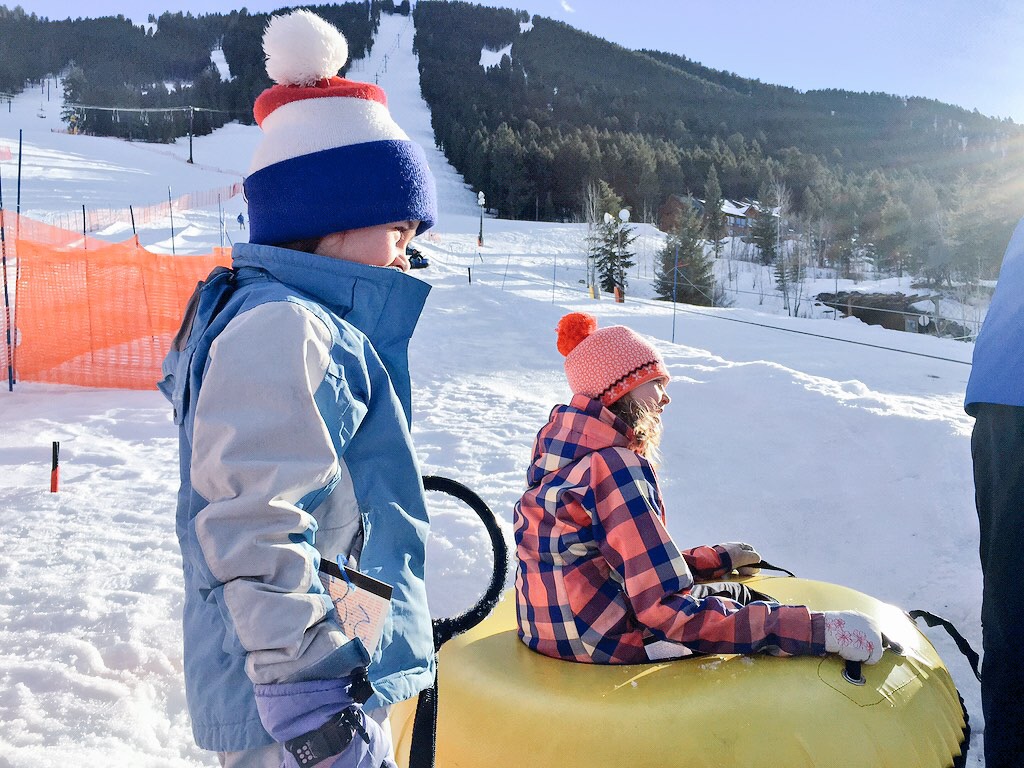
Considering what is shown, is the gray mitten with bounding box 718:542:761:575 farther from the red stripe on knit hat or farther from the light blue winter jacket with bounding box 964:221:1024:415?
the red stripe on knit hat

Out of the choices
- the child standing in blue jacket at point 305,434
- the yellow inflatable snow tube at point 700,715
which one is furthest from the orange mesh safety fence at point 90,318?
the child standing in blue jacket at point 305,434

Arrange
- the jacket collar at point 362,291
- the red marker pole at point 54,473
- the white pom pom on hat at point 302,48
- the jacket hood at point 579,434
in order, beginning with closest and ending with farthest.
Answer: the jacket collar at point 362,291 < the white pom pom on hat at point 302,48 < the jacket hood at point 579,434 < the red marker pole at point 54,473

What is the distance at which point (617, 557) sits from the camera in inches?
79.0

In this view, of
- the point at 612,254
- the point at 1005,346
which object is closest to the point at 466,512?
the point at 1005,346

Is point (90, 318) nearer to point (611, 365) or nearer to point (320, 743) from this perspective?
point (611, 365)

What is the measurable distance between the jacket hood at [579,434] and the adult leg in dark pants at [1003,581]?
106cm

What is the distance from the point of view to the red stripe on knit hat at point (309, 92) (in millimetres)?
1494

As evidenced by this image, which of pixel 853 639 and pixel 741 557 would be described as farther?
pixel 741 557

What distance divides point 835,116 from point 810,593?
367ft

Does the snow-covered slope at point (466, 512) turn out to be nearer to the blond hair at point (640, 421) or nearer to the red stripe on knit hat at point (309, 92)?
the blond hair at point (640, 421)

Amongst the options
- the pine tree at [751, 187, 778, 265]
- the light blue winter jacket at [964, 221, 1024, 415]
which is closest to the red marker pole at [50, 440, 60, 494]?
the light blue winter jacket at [964, 221, 1024, 415]

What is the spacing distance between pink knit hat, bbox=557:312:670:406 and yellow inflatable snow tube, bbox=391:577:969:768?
2.64 feet

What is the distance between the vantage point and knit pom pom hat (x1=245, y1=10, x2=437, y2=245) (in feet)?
4.66

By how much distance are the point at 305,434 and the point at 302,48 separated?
33.8 inches
